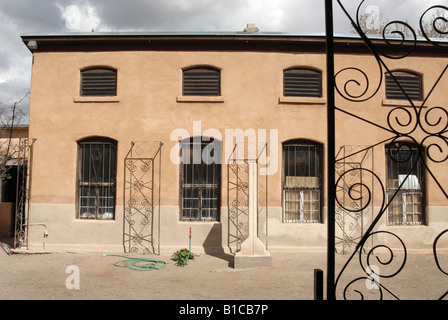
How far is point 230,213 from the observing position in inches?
405

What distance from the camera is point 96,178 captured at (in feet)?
35.1

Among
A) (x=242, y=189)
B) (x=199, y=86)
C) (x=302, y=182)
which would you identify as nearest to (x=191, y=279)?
(x=242, y=189)

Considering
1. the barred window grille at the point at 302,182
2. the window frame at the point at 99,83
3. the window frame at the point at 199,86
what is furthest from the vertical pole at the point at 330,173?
the window frame at the point at 99,83

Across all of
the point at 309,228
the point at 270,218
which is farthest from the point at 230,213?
the point at 309,228

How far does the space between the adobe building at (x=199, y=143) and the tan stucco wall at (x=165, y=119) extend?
0.03 meters

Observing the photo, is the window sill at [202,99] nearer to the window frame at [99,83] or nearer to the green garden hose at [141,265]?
the window frame at [99,83]

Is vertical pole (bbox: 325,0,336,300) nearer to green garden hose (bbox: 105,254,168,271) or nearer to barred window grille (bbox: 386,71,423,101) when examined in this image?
green garden hose (bbox: 105,254,168,271)

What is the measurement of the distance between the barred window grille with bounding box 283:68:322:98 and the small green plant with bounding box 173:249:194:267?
18.2 feet

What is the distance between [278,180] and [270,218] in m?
1.16

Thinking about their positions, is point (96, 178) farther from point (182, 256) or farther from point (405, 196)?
point (405, 196)

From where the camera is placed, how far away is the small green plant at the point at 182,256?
352 inches

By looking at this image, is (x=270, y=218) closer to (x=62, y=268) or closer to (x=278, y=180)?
(x=278, y=180)

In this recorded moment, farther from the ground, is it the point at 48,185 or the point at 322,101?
the point at 322,101

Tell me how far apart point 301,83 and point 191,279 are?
6706 millimetres
